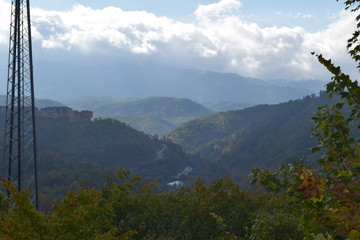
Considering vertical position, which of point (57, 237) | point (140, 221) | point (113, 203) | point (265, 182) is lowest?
point (140, 221)

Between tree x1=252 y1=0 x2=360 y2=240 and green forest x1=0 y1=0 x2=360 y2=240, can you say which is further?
green forest x1=0 y1=0 x2=360 y2=240

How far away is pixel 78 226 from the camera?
39.6 ft

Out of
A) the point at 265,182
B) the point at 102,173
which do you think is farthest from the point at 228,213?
the point at 102,173

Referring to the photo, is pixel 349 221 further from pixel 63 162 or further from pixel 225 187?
pixel 63 162

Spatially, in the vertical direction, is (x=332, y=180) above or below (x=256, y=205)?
above

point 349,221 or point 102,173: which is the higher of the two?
point 349,221

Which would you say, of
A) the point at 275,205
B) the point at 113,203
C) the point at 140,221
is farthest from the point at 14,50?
the point at 275,205

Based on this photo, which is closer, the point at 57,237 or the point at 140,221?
the point at 57,237

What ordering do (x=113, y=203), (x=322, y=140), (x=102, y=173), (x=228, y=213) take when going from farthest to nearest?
1. (x=102, y=173)
2. (x=228, y=213)
3. (x=113, y=203)
4. (x=322, y=140)

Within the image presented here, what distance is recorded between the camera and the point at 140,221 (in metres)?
25.3

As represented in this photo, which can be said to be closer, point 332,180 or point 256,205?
point 332,180

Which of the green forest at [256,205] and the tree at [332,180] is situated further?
the green forest at [256,205]

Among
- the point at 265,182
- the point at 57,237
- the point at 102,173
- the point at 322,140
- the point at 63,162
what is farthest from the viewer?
the point at 63,162

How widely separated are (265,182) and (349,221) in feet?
10.4
